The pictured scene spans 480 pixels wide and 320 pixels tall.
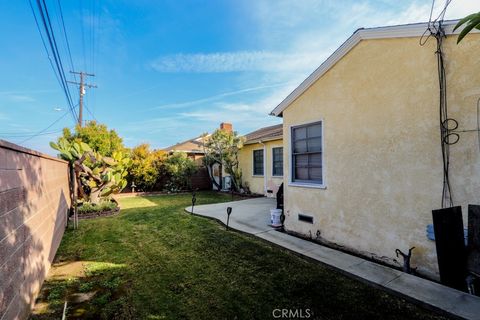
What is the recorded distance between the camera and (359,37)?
436 cm

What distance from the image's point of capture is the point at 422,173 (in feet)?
11.9

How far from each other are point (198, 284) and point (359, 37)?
5.45 m

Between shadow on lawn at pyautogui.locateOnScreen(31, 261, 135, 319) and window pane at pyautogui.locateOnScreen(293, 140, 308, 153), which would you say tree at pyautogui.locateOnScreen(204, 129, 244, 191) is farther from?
shadow on lawn at pyautogui.locateOnScreen(31, 261, 135, 319)

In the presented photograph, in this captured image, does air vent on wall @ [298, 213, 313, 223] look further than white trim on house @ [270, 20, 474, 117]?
Yes

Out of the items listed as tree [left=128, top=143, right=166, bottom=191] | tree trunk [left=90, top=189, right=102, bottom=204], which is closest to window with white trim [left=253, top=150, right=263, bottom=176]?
tree [left=128, top=143, right=166, bottom=191]

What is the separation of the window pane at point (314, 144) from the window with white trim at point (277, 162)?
597 centimetres

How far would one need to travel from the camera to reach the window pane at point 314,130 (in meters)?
5.38

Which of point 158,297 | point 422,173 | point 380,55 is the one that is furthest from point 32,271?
point 380,55

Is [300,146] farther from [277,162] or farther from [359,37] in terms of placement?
[277,162]

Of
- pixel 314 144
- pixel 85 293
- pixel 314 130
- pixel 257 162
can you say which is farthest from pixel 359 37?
pixel 257 162

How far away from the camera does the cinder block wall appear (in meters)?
2.33

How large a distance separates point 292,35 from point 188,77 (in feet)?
32.0

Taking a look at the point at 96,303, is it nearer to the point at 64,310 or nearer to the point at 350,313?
the point at 64,310

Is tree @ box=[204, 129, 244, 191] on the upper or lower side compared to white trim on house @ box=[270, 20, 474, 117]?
lower
